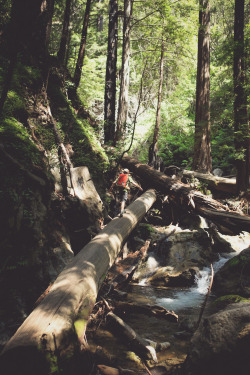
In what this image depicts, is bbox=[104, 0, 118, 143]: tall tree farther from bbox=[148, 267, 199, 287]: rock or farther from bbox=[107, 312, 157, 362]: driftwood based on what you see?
bbox=[107, 312, 157, 362]: driftwood

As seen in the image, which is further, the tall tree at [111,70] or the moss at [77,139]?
the tall tree at [111,70]

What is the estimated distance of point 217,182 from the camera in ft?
39.0

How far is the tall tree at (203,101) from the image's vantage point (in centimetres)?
1250

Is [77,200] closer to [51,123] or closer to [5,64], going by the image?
[51,123]

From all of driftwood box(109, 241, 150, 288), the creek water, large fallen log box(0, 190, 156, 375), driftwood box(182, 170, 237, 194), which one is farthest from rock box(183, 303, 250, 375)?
driftwood box(182, 170, 237, 194)

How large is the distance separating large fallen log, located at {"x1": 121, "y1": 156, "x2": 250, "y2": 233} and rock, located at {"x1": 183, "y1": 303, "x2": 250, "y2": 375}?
456cm

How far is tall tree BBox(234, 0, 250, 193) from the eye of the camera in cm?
966

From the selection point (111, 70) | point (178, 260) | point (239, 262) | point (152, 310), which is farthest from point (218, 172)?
point (152, 310)

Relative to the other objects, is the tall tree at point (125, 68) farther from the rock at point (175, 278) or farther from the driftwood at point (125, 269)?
the rock at point (175, 278)

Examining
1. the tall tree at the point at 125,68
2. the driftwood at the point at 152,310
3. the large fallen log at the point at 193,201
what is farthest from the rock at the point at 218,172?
the driftwood at the point at 152,310

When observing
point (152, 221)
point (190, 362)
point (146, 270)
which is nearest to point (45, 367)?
point (190, 362)

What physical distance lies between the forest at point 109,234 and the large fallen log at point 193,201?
4cm

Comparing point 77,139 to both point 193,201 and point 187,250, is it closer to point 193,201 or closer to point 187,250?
point 193,201

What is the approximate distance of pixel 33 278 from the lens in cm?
455
